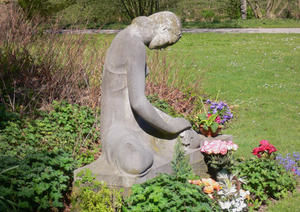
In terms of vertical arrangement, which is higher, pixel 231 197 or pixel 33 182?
pixel 33 182

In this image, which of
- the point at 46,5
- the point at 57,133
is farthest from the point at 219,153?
the point at 46,5

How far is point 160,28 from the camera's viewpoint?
12.9 ft

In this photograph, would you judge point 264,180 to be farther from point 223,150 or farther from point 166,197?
point 166,197

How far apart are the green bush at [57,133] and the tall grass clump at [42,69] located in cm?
37

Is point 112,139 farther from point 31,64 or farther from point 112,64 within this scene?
point 31,64

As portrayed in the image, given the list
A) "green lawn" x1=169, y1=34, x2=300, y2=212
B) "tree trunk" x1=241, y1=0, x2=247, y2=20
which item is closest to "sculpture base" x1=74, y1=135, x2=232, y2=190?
"green lawn" x1=169, y1=34, x2=300, y2=212

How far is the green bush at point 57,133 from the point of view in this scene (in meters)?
4.82

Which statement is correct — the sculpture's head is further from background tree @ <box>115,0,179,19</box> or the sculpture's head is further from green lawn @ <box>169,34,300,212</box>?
background tree @ <box>115,0,179,19</box>

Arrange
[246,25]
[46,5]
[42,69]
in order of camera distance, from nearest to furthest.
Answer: [42,69] < [46,5] < [246,25]

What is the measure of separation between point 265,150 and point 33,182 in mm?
2613

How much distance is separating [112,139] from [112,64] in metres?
0.73

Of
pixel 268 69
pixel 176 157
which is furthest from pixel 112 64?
pixel 268 69

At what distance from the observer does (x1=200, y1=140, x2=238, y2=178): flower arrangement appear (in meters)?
4.10

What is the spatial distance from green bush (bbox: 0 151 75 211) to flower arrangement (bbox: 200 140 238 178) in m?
1.43
